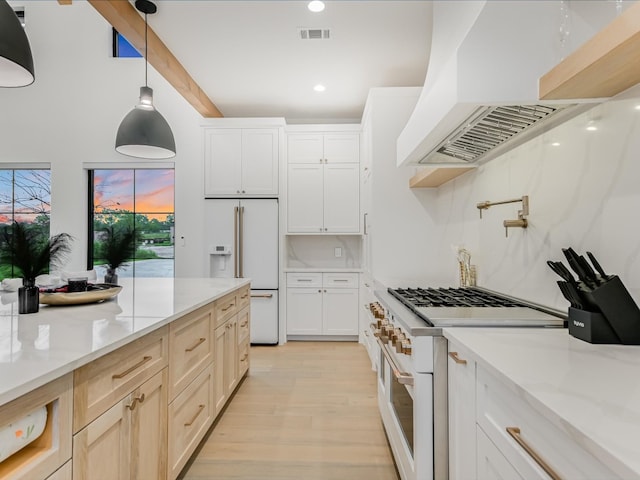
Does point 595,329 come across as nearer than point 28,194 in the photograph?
Yes

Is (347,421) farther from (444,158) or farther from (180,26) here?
(180,26)

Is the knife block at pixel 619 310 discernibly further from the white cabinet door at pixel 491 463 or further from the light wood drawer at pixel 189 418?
the light wood drawer at pixel 189 418

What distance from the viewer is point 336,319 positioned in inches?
174

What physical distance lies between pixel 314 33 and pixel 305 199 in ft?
6.35

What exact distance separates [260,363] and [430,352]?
2640 mm

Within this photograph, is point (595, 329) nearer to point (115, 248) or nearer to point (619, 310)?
point (619, 310)

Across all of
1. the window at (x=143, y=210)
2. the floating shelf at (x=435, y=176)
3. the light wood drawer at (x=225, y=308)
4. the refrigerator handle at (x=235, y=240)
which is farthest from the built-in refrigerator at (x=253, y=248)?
the floating shelf at (x=435, y=176)

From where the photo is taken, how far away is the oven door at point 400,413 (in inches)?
58.1

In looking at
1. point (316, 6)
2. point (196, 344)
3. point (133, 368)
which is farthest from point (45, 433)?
point (316, 6)

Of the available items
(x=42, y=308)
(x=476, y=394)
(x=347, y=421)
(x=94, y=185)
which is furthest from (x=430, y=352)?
(x=94, y=185)

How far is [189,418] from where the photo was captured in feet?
6.10

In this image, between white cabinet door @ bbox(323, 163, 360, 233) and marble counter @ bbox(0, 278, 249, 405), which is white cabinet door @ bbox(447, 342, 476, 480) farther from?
white cabinet door @ bbox(323, 163, 360, 233)

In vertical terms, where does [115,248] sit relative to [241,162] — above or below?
below

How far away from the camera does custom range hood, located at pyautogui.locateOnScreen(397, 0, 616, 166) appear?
120 cm
